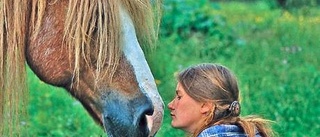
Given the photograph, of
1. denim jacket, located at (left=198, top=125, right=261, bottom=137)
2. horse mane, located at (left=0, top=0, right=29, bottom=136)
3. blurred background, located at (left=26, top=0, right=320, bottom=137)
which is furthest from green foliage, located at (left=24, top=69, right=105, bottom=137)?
denim jacket, located at (left=198, top=125, right=261, bottom=137)

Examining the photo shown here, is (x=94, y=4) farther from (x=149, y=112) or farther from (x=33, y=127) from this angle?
(x=33, y=127)

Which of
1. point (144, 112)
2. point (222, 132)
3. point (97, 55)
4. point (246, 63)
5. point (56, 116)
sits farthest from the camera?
point (246, 63)

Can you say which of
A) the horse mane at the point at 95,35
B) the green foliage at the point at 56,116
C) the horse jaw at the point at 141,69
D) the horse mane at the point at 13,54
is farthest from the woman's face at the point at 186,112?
the green foliage at the point at 56,116

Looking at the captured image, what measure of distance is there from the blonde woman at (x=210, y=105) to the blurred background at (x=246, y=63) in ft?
3.24

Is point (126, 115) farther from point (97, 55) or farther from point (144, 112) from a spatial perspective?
point (97, 55)

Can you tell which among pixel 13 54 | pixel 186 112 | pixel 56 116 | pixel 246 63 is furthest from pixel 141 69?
pixel 246 63

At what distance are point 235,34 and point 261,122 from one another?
23.8 ft

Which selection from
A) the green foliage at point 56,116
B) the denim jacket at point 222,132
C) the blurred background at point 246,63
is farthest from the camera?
the blurred background at point 246,63

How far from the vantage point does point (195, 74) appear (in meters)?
3.09

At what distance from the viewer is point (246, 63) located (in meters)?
8.82

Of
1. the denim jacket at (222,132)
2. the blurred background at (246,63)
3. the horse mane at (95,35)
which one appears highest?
the horse mane at (95,35)

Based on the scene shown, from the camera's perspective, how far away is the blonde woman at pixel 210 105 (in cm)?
302

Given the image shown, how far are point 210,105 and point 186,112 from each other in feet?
0.29

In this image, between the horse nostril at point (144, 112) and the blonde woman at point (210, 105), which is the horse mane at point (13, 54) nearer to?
the horse nostril at point (144, 112)
